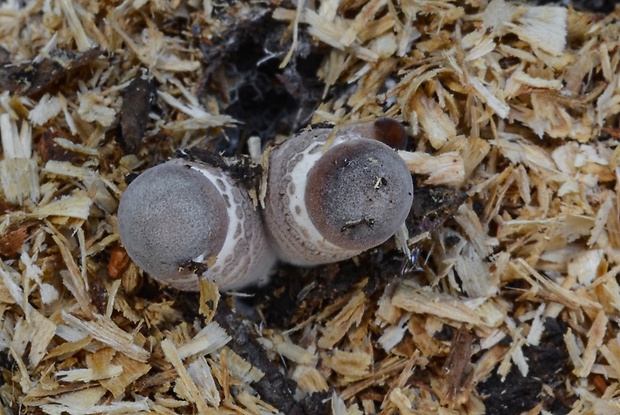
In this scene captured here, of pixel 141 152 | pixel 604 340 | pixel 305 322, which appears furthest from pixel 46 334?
pixel 604 340

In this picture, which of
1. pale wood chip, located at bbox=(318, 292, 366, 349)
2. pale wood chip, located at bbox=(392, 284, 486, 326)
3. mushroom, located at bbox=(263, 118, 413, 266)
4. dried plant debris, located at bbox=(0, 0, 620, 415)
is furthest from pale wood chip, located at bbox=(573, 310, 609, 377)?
mushroom, located at bbox=(263, 118, 413, 266)

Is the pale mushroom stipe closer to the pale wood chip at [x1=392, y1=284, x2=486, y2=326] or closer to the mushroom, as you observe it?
the mushroom

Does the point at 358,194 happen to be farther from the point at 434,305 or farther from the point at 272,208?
the point at 434,305

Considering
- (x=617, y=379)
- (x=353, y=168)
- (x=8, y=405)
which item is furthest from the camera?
(x=617, y=379)

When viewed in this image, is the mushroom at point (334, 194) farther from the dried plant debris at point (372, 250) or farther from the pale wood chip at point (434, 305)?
the pale wood chip at point (434, 305)

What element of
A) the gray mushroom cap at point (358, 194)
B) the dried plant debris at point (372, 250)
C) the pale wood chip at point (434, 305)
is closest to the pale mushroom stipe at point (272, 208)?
the gray mushroom cap at point (358, 194)

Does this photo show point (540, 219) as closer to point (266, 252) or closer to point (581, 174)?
point (581, 174)
